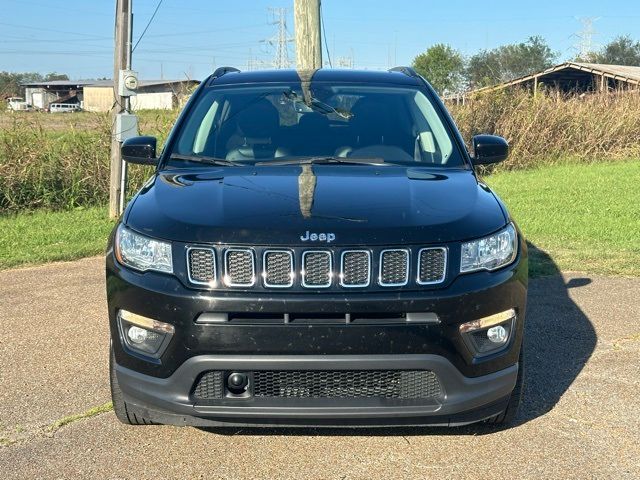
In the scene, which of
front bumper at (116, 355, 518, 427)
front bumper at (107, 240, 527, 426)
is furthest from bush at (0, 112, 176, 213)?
front bumper at (116, 355, 518, 427)

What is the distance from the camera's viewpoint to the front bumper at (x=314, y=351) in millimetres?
3098

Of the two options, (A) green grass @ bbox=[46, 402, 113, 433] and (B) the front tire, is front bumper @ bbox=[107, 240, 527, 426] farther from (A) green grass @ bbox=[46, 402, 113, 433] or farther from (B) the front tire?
(A) green grass @ bbox=[46, 402, 113, 433]

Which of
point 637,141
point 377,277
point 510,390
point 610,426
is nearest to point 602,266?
point 610,426

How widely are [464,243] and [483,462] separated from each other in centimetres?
99

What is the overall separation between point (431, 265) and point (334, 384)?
0.62 meters

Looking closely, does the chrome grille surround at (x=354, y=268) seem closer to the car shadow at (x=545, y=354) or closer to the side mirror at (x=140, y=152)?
the car shadow at (x=545, y=354)

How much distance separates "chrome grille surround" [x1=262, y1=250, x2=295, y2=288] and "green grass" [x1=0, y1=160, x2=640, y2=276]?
14.6 feet

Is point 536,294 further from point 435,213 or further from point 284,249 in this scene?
point 284,249

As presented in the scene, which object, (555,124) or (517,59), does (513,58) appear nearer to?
(517,59)

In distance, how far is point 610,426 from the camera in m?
3.86

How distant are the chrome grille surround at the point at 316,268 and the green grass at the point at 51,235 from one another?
5139mm

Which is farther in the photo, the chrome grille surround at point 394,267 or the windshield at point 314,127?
the windshield at point 314,127

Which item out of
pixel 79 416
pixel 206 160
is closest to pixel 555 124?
pixel 206 160

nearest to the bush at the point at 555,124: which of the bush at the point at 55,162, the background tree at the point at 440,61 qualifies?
the bush at the point at 55,162
